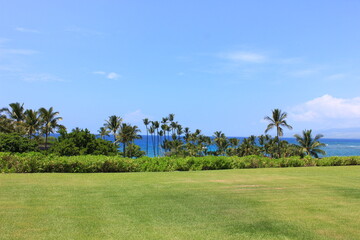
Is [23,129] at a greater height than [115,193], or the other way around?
[23,129]

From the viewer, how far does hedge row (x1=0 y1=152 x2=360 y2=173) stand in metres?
14.0

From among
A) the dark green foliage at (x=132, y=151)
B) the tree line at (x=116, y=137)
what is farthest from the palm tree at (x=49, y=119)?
the dark green foliage at (x=132, y=151)

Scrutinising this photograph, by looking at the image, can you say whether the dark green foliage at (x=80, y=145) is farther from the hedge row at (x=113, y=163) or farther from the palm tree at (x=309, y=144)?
the palm tree at (x=309, y=144)

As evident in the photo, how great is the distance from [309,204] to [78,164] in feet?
34.8

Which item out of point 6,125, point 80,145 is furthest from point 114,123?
point 80,145

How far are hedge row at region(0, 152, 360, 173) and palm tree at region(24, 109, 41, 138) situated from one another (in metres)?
32.2

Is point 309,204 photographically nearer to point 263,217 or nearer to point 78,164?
point 263,217

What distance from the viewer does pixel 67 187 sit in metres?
10.2

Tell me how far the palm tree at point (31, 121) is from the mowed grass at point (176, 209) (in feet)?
120

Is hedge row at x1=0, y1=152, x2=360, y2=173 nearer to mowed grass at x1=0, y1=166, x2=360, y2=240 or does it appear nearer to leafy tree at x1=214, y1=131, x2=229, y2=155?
mowed grass at x1=0, y1=166, x2=360, y2=240

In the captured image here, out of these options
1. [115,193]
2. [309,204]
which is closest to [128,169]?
[115,193]

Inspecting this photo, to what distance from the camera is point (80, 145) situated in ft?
74.2

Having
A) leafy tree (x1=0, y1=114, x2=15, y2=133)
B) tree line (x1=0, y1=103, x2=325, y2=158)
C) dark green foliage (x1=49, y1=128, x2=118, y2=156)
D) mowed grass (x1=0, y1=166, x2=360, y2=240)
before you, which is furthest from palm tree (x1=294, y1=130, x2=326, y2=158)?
leafy tree (x1=0, y1=114, x2=15, y2=133)

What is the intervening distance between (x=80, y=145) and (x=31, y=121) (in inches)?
1053
